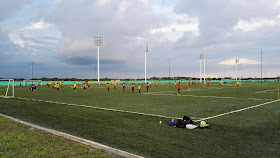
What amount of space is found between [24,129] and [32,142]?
2140 mm

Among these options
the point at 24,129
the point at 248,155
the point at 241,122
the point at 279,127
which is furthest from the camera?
the point at 241,122

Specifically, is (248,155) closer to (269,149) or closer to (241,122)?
(269,149)

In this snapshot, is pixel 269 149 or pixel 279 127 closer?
pixel 269 149

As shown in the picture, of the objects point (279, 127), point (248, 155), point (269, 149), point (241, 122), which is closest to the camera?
point (248, 155)

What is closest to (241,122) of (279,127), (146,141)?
(279,127)

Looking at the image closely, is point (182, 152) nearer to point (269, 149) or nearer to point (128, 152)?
point (128, 152)

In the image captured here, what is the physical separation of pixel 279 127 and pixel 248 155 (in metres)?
4.52

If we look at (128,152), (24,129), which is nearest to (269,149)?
(128,152)

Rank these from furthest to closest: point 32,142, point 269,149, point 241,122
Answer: point 241,122, point 32,142, point 269,149

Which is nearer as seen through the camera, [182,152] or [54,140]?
[182,152]

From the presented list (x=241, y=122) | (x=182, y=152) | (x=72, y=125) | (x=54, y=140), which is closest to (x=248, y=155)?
(x=182, y=152)

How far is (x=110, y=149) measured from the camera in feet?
20.4

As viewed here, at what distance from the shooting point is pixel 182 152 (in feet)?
20.2

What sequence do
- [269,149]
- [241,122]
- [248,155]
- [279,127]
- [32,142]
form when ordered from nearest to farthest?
1. [248,155]
2. [269,149]
3. [32,142]
4. [279,127]
5. [241,122]
